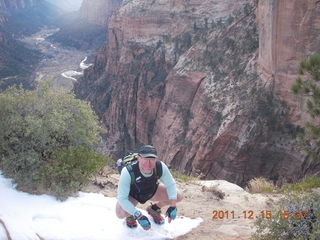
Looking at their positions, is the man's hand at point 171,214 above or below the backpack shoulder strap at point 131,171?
below

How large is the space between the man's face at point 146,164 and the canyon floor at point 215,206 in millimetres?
1154

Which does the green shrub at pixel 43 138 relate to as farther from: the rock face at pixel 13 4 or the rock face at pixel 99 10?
the rock face at pixel 13 4

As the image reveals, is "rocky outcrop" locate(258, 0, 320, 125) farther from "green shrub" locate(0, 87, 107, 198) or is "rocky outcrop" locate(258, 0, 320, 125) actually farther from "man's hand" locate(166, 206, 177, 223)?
"man's hand" locate(166, 206, 177, 223)

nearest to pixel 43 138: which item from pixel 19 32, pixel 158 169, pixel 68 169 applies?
pixel 68 169

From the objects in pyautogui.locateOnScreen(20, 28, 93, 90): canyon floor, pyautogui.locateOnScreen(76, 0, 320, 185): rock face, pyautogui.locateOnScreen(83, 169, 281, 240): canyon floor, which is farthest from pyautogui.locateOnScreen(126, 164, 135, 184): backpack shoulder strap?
pyautogui.locateOnScreen(20, 28, 93, 90): canyon floor

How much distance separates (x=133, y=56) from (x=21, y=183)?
103ft

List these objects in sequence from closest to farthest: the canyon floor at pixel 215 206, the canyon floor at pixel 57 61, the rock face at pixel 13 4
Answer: the canyon floor at pixel 215 206 < the canyon floor at pixel 57 61 < the rock face at pixel 13 4

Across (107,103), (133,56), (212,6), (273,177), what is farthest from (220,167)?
(107,103)

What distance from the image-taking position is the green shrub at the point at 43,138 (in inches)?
228

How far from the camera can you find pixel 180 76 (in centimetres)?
2464

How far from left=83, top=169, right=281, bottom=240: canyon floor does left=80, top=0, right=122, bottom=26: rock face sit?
94583 millimetres

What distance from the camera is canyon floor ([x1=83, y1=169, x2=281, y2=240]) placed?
516 cm

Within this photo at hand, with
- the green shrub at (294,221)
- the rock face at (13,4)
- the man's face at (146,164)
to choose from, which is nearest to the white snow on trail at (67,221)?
the man's face at (146,164)

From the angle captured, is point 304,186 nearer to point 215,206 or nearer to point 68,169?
point 215,206
